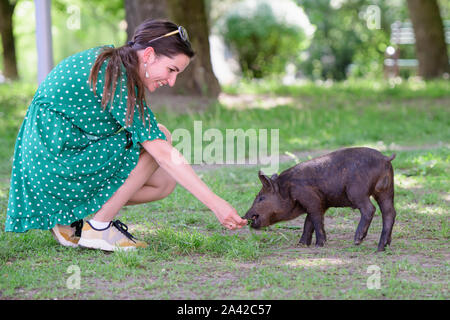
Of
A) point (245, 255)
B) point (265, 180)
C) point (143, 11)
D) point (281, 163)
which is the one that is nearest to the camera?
point (245, 255)

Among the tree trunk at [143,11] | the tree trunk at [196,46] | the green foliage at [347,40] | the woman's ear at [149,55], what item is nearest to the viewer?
the woman's ear at [149,55]

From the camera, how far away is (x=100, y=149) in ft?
14.7

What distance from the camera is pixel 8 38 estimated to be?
1956 cm

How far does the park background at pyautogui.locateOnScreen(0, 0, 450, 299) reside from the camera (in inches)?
155

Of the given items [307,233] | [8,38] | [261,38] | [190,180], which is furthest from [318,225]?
[8,38]

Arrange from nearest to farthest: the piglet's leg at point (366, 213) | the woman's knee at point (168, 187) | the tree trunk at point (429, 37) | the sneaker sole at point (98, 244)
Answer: the piglet's leg at point (366, 213)
the sneaker sole at point (98, 244)
the woman's knee at point (168, 187)
the tree trunk at point (429, 37)

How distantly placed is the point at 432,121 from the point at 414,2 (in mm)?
5026

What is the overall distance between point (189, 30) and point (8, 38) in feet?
31.3

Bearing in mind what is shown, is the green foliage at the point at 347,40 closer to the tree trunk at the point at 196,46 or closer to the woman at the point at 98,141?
the tree trunk at the point at 196,46

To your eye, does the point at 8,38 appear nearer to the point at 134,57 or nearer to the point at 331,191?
the point at 134,57

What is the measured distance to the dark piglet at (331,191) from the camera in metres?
4.53

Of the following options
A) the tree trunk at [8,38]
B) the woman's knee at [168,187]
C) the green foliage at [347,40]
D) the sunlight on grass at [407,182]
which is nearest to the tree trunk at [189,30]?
the sunlight on grass at [407,182]

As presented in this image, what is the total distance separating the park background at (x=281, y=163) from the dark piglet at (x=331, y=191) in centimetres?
19

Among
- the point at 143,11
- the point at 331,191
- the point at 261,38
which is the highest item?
the point at 143,11
